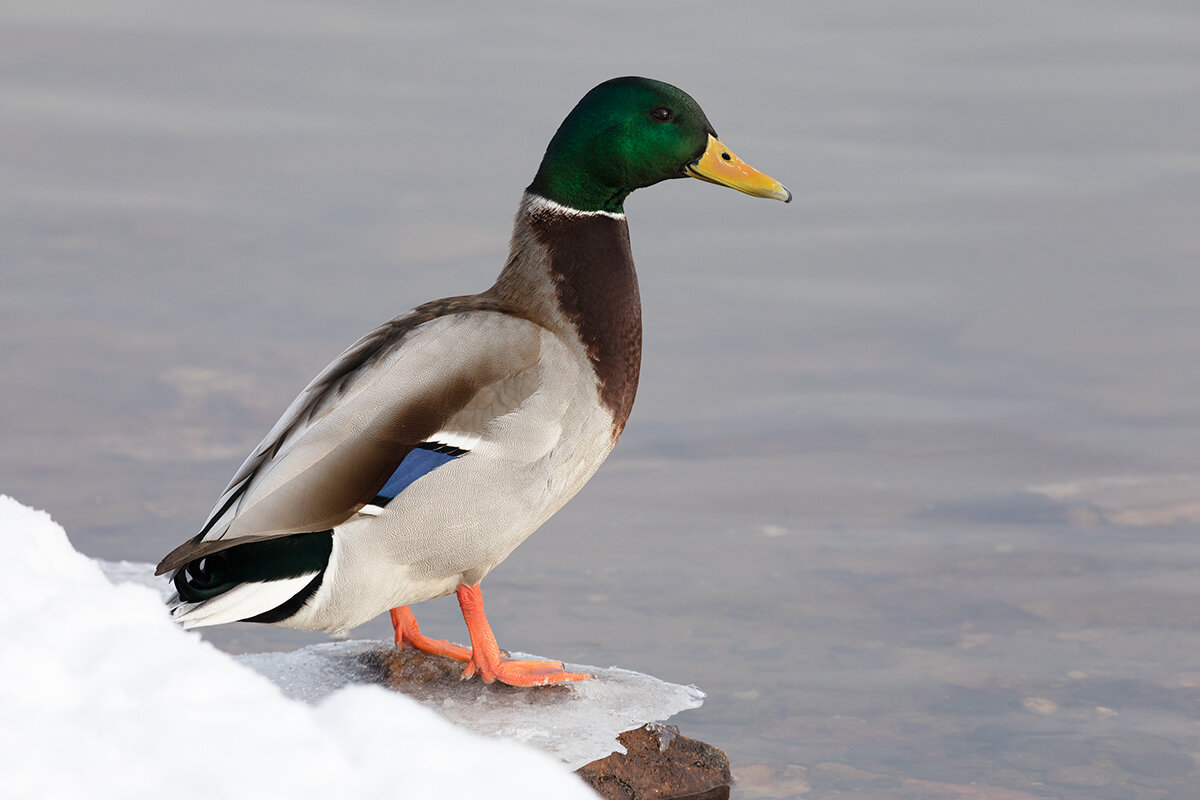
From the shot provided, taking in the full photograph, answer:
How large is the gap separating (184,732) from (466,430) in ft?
6.03

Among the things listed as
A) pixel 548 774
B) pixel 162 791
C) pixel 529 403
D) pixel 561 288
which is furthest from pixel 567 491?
pixel 162 791

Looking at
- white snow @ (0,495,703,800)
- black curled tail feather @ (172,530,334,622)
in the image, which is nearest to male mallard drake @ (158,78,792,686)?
black curled tail feather @ (172,530,334,622)

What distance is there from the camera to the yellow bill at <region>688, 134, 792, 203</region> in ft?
16.9

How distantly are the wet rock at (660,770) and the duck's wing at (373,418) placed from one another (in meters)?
1.05

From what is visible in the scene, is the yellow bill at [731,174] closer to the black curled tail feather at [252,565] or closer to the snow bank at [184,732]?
the black curled tail feather at [252,565]

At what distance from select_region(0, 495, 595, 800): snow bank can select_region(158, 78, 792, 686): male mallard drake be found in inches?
44.8

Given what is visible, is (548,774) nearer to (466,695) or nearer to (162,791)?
(162,791)

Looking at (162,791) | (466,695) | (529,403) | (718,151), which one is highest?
(718,151)

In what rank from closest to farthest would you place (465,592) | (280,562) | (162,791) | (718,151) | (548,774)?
(162,791), (548,774), (280,562), (465,592), (718,151)

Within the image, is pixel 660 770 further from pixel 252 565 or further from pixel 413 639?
pixel 252 565

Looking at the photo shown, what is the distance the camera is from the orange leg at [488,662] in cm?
481

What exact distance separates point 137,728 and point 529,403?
1.98 metres

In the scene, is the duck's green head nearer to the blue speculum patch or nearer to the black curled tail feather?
the blue speculum patch

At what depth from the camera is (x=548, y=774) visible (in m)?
2.95
